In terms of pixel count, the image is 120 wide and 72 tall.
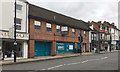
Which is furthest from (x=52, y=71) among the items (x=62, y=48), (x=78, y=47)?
(x=78, y=47)

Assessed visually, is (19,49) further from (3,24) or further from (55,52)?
(55,52)

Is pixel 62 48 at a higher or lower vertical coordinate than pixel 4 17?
lower

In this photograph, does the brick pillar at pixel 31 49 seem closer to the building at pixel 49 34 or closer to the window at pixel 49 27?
the building at pixel 49 34

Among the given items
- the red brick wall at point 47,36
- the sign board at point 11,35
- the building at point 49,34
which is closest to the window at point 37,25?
the building at point 49,34

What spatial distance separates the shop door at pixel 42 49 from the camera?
964 inches

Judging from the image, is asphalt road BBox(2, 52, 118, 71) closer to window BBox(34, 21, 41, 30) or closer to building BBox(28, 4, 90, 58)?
building BBox(28, 4, 90, 58)

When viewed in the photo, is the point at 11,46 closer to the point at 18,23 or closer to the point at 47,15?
the point at 18,23

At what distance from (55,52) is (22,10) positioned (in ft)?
31.8

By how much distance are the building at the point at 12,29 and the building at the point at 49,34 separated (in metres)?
0.93

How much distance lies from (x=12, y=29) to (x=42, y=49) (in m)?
7.63

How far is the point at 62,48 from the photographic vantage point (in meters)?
30.4

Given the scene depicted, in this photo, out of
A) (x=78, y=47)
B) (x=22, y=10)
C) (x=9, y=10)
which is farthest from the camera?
(x=78, y=47)

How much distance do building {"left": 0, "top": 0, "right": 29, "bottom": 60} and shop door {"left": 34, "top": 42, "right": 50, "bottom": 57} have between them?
245cm

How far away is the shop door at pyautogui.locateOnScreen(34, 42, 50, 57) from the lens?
24491 millimetres
